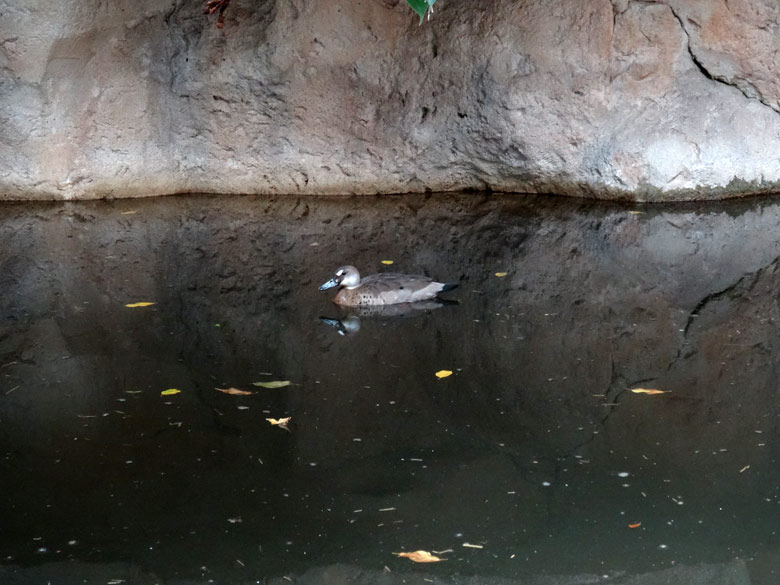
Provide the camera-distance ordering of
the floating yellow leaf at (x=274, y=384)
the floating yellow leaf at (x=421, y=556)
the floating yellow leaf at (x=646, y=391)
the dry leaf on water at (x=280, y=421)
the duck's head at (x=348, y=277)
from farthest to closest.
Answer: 1. the duck's head at (x=348, y=277)
2. the floating yellow leaf at (x=274, y=384)
3. the floating yellow leaf at (x=646, y=391)
4. the dry leaf on water at (x=280, y=421)
5. the floating yellow leaf at (x=421, y=556)

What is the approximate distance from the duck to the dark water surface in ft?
0.52

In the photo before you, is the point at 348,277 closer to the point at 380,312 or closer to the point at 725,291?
the point at 380,312

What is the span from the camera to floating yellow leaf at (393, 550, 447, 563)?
12.1 feet

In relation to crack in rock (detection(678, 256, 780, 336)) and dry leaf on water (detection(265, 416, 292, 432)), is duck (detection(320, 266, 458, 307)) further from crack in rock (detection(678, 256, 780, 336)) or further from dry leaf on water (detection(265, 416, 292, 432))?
dry leaf on water (detection(265, 416, 292, 432))

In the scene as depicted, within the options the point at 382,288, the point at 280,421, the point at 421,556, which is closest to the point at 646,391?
the point at 280,421

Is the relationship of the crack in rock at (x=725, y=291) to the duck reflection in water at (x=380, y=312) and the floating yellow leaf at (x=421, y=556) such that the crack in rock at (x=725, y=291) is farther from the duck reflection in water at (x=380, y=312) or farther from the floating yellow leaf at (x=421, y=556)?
the floating yellow leaf at (x=421, y=556)

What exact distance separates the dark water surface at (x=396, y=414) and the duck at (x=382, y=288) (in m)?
0.16

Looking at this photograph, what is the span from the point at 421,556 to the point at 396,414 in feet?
4.01

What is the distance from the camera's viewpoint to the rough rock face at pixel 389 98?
371 inches

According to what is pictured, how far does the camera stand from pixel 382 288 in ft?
21.3

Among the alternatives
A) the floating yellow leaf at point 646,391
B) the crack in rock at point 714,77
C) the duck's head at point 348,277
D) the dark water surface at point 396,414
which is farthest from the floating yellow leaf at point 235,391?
the crack in rock at point 714,77

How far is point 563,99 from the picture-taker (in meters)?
9.54

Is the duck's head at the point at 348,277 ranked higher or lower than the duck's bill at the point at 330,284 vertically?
higher

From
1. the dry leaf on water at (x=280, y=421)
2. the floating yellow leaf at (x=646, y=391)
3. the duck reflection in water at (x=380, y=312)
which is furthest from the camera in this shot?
the duck reflection in water at (x=380, y=312)
